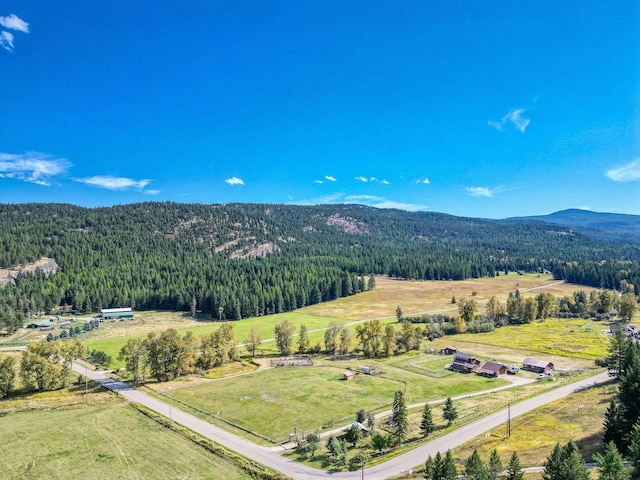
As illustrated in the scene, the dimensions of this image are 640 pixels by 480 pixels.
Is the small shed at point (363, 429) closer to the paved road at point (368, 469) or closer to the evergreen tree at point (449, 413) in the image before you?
the paved road at point (368, 469)

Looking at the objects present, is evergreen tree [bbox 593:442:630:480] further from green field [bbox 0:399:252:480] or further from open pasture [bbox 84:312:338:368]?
open pasture [bbox 84:312:338:368]

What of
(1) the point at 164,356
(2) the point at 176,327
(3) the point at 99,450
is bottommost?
(3) the point at 99,450

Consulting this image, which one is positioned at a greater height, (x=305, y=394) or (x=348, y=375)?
(x=348, y=375)

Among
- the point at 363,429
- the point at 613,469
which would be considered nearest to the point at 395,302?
the point at 363,429

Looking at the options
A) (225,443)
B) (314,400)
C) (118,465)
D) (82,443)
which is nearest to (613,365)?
(314,400)

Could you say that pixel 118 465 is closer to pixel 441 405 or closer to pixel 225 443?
pixel 225 443

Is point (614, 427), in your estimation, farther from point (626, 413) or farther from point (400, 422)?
point (400, 422)
